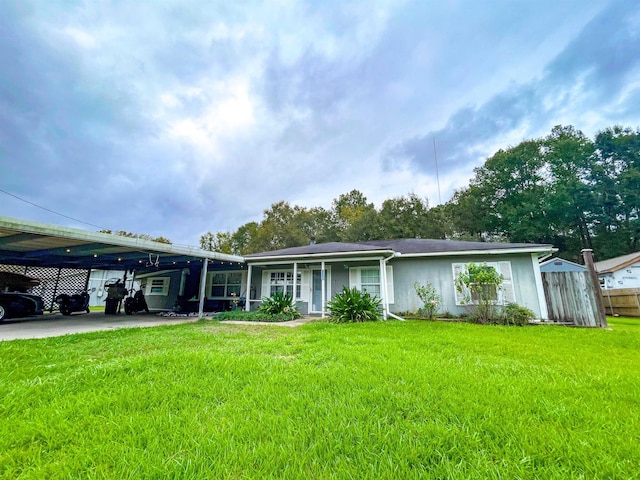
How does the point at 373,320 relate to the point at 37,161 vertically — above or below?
below

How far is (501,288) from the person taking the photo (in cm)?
875

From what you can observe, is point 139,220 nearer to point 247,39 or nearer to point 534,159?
point 247,39

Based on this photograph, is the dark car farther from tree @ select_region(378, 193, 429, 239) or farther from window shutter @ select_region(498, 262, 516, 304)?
tree @ select_region(378, 193, 429, 239)

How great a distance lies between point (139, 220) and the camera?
3083 centimetres

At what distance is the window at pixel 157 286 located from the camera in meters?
15.2

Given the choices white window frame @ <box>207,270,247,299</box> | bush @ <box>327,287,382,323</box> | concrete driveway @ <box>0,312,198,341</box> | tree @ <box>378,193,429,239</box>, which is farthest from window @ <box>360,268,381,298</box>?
tree @ <box>378,193,429,239</box>

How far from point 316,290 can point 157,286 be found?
10526mm

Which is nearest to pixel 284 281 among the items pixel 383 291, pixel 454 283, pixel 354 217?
pixel 383 291

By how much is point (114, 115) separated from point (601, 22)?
72.0 feet

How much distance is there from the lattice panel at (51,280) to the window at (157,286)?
2.91 m

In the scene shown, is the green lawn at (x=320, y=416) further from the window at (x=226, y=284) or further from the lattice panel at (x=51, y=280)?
the lattice panel at (x=51, y=280)

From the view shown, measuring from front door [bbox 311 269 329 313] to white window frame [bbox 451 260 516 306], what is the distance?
5.00 metres

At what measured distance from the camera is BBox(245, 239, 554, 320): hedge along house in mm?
8859

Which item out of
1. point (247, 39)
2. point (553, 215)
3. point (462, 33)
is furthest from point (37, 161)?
point (553, 215)
